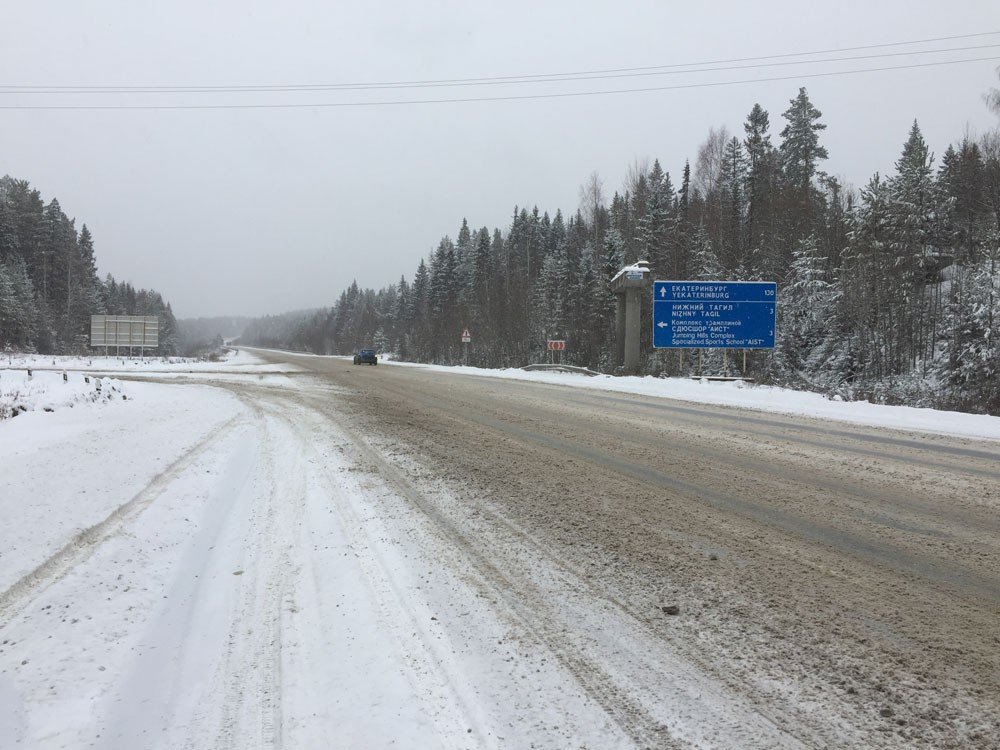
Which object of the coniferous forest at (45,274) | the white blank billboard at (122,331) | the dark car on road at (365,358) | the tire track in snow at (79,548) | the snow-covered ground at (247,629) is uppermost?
the coniferous forest at (45,274)

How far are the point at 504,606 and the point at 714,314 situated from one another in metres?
20.4

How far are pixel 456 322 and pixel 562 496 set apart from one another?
61.8 metres

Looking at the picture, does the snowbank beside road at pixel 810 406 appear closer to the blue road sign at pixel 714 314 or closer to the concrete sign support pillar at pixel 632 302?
the blue road sign at pixel 714 314

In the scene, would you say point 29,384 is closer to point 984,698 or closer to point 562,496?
point 562,496

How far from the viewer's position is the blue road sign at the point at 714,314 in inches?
827

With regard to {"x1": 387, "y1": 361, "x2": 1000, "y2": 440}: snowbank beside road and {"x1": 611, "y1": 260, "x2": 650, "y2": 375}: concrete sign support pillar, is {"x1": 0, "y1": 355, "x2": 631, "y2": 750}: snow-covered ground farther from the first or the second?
{"x1": 611, "y1": 260, "x2": 650, "y2": 375}: concrete sign support pillar

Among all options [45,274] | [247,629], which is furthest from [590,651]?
[45,274]

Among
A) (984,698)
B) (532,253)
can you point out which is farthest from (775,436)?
(532,253)

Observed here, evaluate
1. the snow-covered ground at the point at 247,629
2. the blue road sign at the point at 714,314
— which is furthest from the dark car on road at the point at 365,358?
the snow-covered ground at the point at 247,629

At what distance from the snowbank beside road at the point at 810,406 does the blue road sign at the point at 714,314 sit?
187cm

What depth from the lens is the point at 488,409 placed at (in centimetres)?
1288

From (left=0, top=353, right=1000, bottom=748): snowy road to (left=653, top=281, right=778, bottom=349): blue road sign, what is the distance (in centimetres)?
1512

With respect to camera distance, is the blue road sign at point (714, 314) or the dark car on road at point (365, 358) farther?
the dark car on road at point (365, 358)

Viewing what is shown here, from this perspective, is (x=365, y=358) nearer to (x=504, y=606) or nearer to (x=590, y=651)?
(x=504, y=606)
